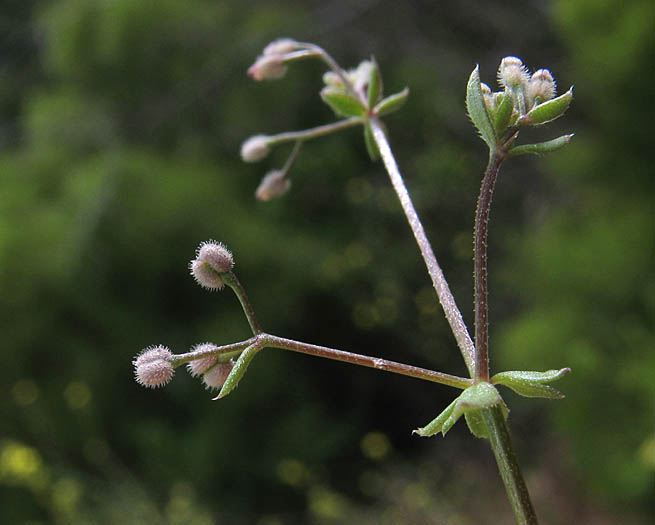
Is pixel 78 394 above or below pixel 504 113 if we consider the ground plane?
below

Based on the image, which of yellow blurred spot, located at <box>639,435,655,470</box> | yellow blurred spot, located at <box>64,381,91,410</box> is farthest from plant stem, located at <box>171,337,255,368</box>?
yellow blurred spot, located at <box>64,381,91,410</box>

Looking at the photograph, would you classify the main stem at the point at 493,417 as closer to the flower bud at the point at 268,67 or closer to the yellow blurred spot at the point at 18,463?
the flower bud at the point at 268,67

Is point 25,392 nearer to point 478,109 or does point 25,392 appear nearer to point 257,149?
point 257,149

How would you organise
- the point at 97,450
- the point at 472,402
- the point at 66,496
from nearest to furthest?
the point at 472,402 → the point at 66,496 → the point at 97,450

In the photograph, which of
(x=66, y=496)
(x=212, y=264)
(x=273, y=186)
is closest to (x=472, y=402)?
(x=212, y=264)

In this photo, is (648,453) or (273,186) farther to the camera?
→ (648,453)

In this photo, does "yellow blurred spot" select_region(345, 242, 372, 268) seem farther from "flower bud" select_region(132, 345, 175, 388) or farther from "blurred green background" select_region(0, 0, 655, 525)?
"flower bud" select_region(132, 345, 175, 388)
